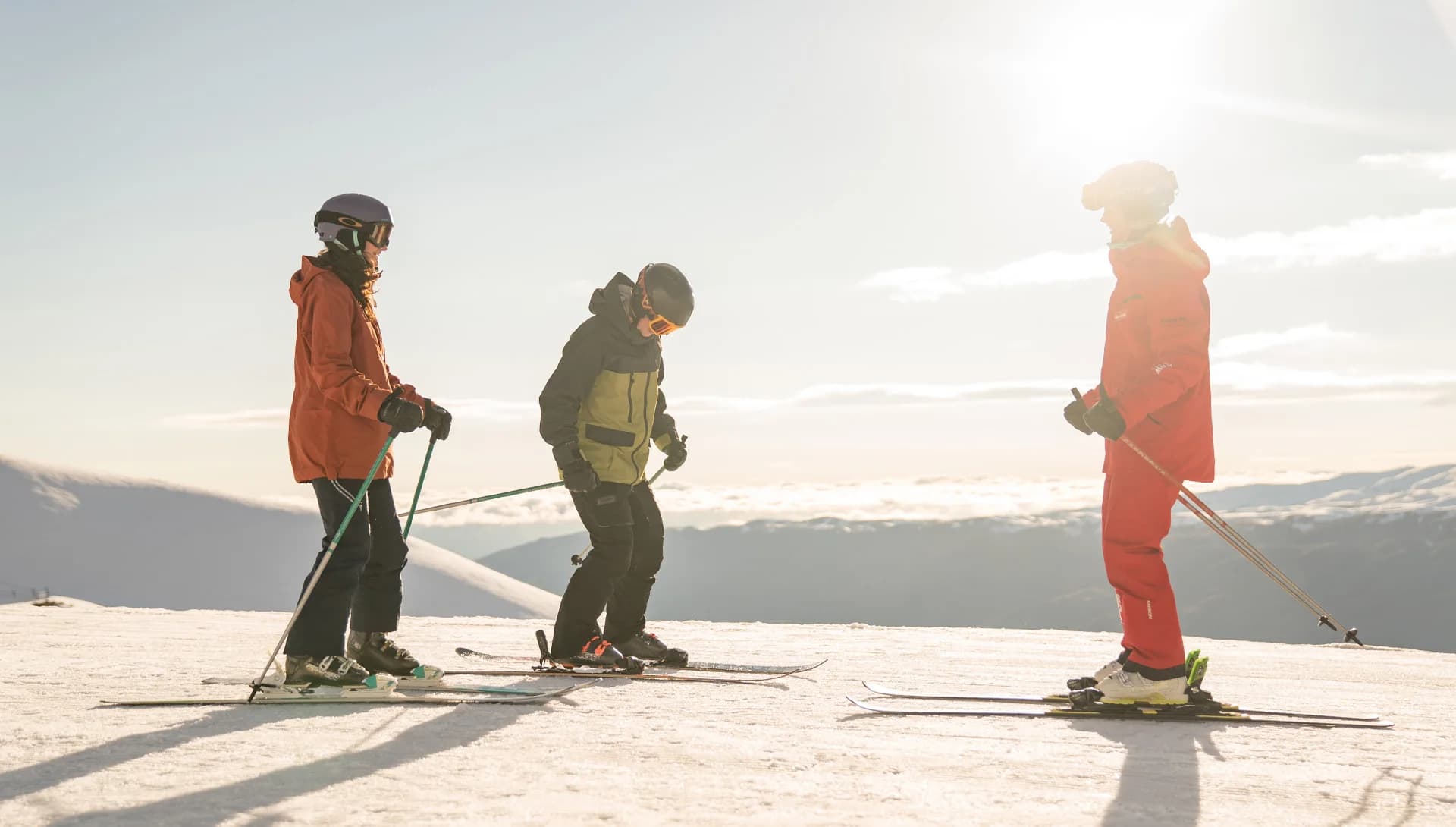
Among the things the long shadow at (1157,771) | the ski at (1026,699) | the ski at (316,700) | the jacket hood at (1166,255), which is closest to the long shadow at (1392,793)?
the long shadow at (1157,771)

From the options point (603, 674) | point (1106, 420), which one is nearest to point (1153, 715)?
point (1106, 420)

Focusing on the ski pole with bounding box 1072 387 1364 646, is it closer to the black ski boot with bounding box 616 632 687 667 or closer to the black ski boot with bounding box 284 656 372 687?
the black ski boot with bounding box 616 632 687 667

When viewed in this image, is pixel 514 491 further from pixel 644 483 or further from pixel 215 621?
pixel 215 621

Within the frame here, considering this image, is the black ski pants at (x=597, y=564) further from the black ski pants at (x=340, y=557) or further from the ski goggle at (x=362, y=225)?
the ski goggle at (x=362, y=225)

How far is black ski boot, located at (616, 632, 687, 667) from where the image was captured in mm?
6465

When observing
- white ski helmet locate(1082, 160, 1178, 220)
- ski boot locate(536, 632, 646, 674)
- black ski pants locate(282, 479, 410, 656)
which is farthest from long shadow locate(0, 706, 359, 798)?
white ski helmet locate(1082, 160, 1178, 220)

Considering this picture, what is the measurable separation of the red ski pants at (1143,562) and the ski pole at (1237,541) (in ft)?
0.20

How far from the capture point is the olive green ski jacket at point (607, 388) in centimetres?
599

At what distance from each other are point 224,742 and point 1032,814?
278cm

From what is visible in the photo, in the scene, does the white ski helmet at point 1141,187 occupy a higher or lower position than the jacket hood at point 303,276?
higher

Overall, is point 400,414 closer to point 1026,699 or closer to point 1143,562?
point 1026,699

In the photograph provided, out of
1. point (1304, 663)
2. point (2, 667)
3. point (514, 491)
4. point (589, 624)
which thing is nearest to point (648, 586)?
point (589, 624)

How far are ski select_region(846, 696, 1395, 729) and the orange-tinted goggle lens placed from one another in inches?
91.7

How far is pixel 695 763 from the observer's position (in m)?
3.65
